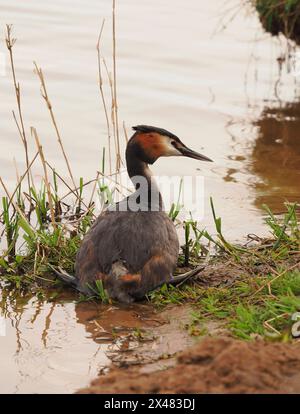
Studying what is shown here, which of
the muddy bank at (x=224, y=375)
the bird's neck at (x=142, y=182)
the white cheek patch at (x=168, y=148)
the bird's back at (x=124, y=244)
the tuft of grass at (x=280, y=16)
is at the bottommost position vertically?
the bird's back at (x=124, y=244)

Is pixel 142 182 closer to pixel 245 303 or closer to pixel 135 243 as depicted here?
pixel 135 243

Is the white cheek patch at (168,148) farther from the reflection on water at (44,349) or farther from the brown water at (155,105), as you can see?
the reflection on water at (44,349)

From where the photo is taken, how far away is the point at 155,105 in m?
11.4

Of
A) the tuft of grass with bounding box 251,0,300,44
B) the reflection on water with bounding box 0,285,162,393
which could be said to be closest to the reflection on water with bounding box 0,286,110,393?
the reflection on water with bounding box 0,285,162,393

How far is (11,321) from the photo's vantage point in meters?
6.14

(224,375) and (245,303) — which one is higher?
(224,375)

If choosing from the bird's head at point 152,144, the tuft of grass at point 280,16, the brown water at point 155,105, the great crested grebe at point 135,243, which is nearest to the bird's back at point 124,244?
the great crested grebe at point 135,243

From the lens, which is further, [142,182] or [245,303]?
[142,182]

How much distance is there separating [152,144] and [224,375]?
2.99 meters

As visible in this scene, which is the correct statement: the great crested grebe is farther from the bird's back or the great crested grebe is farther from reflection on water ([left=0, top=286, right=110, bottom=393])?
reflection on water ([left=0, top=286, right=110, bottom=393])

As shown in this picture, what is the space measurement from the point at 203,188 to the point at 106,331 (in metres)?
3.61

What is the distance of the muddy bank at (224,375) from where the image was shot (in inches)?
163

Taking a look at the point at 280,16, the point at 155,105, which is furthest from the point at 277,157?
the point at 280,16
